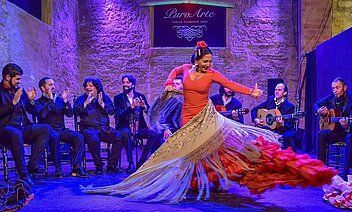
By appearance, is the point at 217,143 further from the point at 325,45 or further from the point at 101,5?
the point at 101,5

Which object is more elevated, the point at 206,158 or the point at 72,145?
the point at 206,158

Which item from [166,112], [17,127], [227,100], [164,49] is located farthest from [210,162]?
[164,49]

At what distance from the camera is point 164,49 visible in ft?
34.3

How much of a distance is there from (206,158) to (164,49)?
6568mm

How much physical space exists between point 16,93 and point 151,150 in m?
2.03

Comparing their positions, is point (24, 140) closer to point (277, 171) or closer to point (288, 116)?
point (277, 171)

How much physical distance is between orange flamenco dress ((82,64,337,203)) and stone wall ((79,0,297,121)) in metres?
5.90

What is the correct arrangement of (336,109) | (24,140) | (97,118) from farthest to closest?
(97,118)
(336,109)
(24,140)

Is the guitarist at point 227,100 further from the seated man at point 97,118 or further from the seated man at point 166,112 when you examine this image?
the seated man at point 166,112

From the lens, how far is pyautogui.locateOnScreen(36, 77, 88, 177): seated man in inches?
231

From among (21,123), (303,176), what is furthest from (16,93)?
(303,176)

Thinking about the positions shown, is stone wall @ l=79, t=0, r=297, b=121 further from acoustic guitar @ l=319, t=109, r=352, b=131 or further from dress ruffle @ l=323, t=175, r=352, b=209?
dress ruffle @ l=323, t=175, r=352, b=209

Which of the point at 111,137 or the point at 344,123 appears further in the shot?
the point at 111,137

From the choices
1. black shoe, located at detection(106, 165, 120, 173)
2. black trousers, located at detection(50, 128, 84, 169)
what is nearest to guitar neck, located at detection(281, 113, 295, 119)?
black shoe, located at detection(106, 165, 120, 173)
